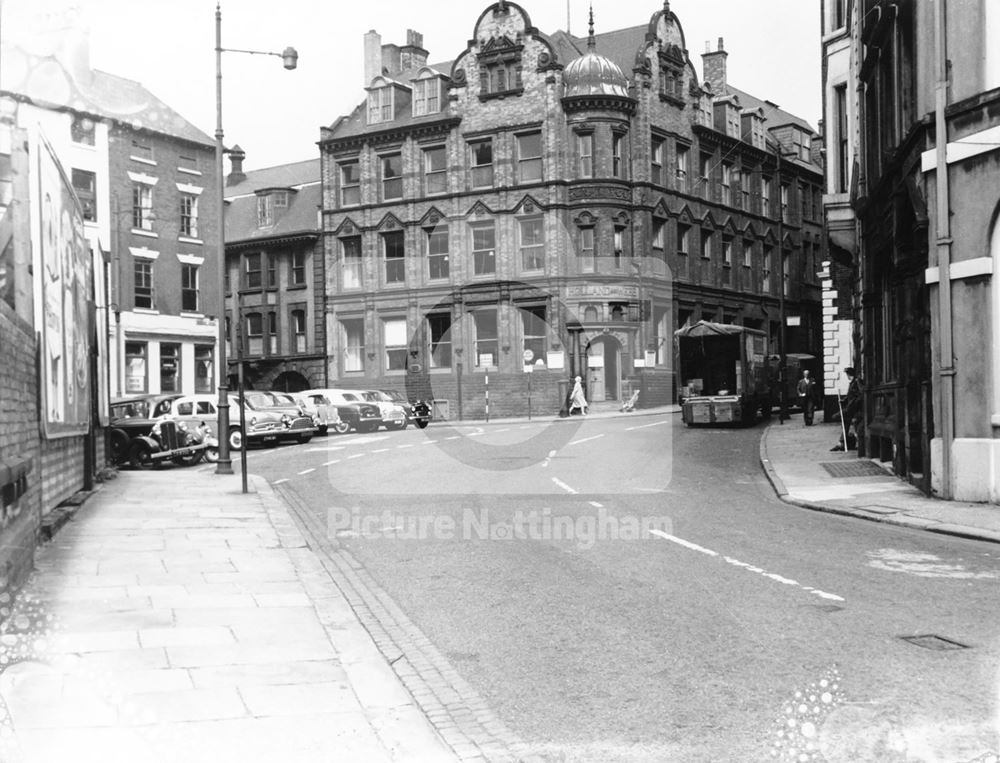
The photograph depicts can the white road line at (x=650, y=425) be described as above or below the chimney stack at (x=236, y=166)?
below

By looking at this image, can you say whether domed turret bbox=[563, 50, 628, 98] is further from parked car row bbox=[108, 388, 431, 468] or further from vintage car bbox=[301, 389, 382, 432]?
vintage car bbox=[301, 389, 382, 432]

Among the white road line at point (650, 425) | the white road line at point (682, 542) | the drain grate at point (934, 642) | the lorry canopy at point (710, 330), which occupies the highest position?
the lorry canopy at point (710, 330)

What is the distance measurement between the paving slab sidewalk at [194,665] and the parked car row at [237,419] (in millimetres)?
9331

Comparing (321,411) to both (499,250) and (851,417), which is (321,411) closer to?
(499,250)

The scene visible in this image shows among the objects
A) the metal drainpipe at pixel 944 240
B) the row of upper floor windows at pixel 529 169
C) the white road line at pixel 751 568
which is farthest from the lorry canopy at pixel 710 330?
the white road line at pixel 751 568

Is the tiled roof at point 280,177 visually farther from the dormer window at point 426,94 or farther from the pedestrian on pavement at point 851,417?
the pedestrian on pavement at point 851,417

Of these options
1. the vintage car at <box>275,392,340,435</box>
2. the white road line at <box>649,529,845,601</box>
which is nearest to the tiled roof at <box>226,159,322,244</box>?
the vintage car at <box>275,392,340,435</box>

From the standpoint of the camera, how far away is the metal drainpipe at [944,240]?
14.3 metres

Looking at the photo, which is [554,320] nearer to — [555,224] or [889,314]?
[555,224]

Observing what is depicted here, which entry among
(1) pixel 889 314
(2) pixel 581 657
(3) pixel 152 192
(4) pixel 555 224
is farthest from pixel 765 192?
(2) pixel 581 657

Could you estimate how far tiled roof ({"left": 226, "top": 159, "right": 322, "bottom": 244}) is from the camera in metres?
53.8

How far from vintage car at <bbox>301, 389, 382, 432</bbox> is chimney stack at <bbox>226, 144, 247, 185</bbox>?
95.4 ft

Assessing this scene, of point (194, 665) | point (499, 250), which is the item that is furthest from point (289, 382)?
point (194, 665)

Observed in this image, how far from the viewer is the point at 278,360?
53.1 metres
